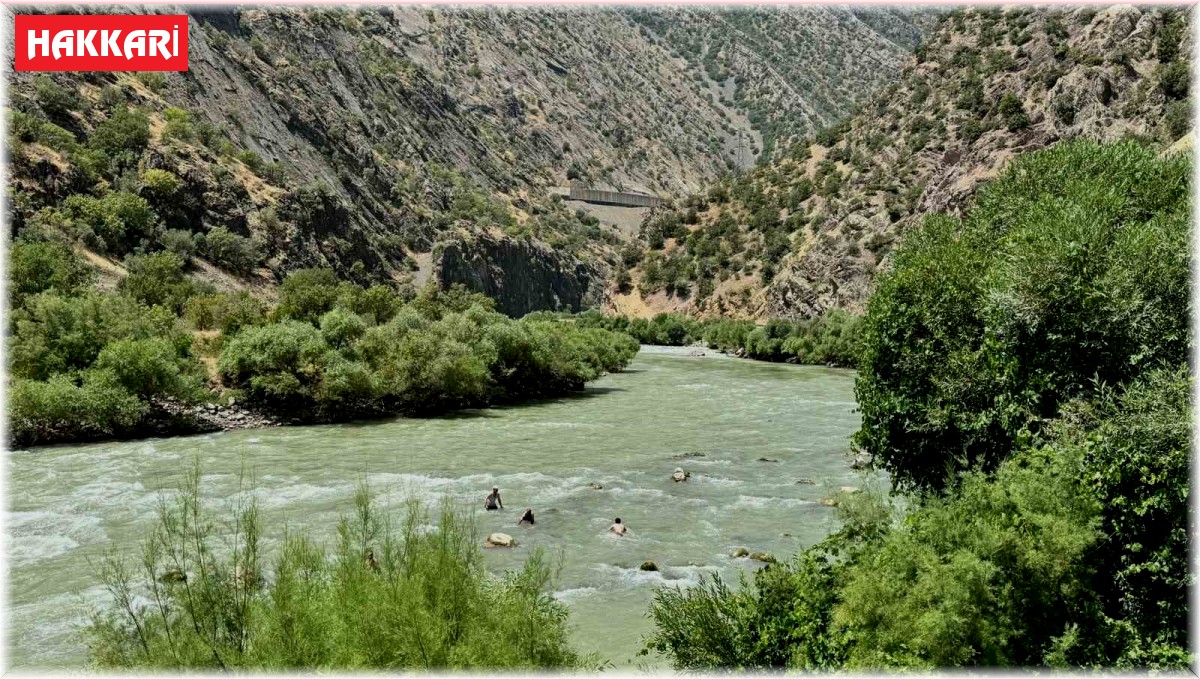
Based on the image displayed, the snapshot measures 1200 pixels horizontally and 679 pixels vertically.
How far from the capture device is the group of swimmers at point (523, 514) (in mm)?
24806

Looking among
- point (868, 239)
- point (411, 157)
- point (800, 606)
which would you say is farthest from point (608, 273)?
point (800, 606)

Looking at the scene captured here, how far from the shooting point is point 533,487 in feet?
101

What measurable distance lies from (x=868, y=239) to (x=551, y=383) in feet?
178

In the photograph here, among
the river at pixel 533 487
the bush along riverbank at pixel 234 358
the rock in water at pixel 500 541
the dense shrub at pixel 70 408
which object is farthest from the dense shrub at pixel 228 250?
the rock in water at pixel 500 541

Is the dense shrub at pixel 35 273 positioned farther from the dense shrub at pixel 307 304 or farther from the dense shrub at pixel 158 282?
the dense shrub at pixel 307 304

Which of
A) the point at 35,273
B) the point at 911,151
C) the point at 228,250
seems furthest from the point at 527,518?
the point at 911,151

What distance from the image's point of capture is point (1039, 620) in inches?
484

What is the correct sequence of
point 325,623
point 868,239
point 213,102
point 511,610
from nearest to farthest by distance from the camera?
point 325,623 → point 511,610 → point 868,239 → point 213,102

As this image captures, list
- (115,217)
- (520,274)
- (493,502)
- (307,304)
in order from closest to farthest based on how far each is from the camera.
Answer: (493,502) < (307,304) < (115,217) < (520,274)

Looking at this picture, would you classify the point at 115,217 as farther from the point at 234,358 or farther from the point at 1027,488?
the point at 1027,488

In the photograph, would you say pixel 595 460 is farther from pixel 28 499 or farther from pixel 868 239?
pixel 868 239

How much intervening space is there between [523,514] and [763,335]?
66.3m

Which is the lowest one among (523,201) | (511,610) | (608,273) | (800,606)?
(800,606)

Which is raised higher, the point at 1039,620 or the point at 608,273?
the point at 608,273
